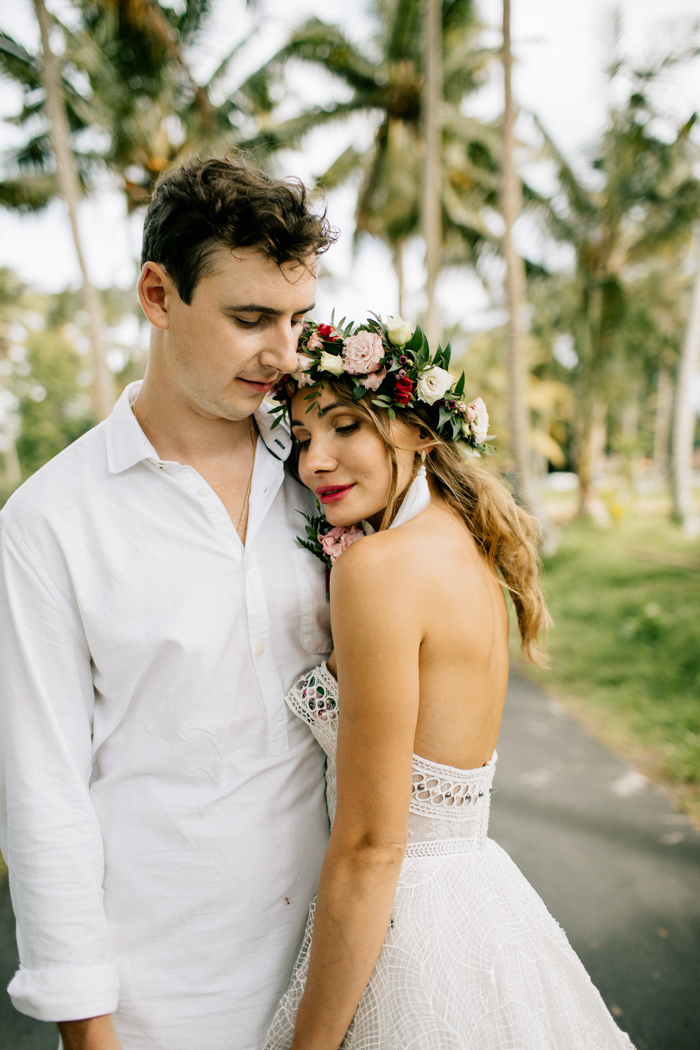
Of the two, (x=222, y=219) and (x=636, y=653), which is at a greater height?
(x=222, y=219)

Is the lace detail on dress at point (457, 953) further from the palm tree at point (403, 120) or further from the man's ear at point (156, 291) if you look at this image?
the palm tree at point (403, 120)

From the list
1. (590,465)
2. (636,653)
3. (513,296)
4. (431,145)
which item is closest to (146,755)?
(636,653)

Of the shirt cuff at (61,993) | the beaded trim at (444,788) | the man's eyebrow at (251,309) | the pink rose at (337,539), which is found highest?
the man's eyebrow at (251,309)

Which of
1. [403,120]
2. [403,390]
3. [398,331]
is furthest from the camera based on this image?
[403,120]

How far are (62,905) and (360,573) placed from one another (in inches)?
44.3

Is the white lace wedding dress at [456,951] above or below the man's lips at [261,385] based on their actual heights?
below

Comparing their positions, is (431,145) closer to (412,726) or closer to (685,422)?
(685,422)

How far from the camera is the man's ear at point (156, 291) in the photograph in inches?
69.9

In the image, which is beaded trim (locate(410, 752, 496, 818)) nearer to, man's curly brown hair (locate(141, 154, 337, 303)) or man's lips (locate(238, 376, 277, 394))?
man's lips (locate(238, 376, 277, 394))

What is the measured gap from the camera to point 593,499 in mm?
20625

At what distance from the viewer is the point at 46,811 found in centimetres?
157

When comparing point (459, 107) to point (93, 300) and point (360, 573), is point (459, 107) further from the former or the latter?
point (360, 573)

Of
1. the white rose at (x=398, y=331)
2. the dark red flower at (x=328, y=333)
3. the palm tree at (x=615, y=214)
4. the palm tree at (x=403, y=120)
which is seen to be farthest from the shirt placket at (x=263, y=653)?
the palm tree at (x=615, y=214)

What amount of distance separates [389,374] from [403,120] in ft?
55.3
